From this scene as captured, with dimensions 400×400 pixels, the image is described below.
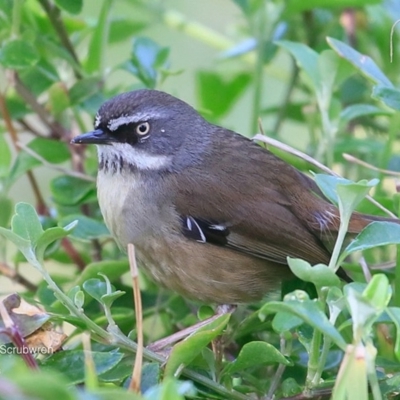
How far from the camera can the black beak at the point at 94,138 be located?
346 cm

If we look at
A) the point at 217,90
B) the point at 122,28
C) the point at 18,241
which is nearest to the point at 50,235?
the point at 18,241

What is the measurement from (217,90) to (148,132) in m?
0.81

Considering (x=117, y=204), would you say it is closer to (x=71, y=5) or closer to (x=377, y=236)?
(x=71, y=5)

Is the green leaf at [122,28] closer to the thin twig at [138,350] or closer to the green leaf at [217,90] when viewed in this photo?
the green leaf at [217,90]

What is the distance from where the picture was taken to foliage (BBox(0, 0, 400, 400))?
6.31 feet

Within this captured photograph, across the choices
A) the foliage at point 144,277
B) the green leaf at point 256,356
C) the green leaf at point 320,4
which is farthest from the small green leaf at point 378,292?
the green leaf at point 320,4

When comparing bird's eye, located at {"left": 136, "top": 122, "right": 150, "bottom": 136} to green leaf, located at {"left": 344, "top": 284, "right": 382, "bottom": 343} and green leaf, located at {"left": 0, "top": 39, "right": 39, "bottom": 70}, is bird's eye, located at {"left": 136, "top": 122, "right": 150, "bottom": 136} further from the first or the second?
green leaf, located at {"left": 344, "top": 284, "right": 382, "bottom": 343}

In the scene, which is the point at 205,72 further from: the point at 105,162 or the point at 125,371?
the point at 125,371

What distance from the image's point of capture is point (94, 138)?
3.51 meters

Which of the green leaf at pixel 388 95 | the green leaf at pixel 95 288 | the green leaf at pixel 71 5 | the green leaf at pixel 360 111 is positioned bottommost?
the green leaf at pixel 95 288

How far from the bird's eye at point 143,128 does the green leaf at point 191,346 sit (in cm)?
177

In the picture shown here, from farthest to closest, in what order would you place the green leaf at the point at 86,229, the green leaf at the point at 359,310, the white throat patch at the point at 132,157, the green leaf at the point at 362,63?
the white throat patch at the point at 132,157, the green leaf at the point at 86,229, the green leaf at the point at 362,63, the green leaf at the point at 359,310

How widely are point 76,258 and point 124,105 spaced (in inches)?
28.6

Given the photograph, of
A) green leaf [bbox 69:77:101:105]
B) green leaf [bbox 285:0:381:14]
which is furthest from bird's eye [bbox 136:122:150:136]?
green leaf [bbox 285:0:381:14]
